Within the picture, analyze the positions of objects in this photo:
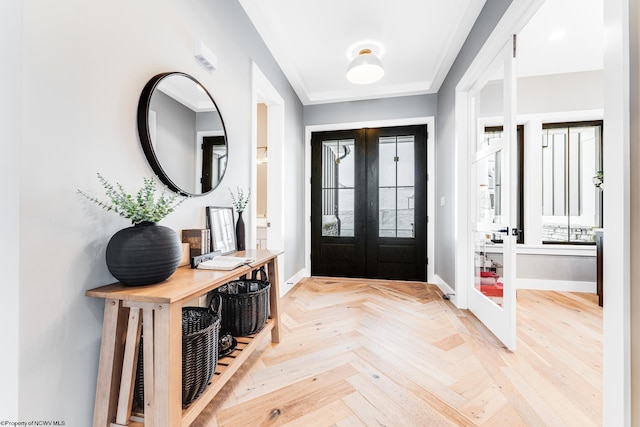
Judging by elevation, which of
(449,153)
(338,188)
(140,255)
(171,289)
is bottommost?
(171,289)

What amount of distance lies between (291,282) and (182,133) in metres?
2.30

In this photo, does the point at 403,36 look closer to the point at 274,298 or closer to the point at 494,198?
the point at 494,198

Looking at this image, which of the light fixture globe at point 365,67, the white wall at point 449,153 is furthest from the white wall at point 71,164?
the white wall at point 449,153

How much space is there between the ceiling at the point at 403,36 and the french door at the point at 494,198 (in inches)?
24.7

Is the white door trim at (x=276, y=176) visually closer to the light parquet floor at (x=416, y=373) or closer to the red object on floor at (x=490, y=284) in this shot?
the light parquet floor at (x=416, y=373)

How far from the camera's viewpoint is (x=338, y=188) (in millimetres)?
3986

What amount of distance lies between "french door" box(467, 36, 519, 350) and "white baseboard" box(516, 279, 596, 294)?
1300 mm

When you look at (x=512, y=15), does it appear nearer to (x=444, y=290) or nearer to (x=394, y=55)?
(x=394, y=55)

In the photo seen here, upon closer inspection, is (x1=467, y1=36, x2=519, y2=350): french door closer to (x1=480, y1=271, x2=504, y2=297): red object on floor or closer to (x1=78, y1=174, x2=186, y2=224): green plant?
(x1=480, y1=271, x2=504, y2=297): red object on floor

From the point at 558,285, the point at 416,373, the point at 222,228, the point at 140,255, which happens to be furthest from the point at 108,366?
the point at 558,285

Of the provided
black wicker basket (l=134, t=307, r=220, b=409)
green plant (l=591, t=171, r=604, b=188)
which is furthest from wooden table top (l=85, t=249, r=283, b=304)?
green plant (l=591, t=171, r=604, b=188)

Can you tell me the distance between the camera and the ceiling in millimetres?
2246

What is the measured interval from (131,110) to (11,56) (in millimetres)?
395

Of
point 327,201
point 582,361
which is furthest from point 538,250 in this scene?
point 327,201
